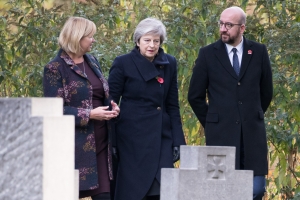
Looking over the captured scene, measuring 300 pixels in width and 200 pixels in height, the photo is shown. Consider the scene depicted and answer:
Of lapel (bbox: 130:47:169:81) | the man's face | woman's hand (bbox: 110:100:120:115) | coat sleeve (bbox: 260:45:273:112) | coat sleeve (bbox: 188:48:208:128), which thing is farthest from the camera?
coat sleeve (bbox: 260:45:273:112)

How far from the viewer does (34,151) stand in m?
3.06

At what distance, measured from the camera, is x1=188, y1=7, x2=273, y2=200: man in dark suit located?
22.7 feet

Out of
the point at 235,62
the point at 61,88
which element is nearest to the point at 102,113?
the point at 61,88

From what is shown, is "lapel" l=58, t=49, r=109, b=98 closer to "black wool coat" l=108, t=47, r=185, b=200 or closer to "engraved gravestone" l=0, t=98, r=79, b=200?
"black wool coat" l=108, t=47, r=185, b=200

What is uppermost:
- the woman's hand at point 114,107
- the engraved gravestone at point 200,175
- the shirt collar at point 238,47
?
the shirt collar at point 238,47

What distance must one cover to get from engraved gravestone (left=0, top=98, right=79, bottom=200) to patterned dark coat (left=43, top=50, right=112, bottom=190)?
3.03 metres

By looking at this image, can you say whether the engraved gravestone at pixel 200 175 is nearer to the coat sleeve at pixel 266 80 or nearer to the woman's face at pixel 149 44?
the woman's face at pixel 149 44

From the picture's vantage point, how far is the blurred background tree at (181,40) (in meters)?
8.82

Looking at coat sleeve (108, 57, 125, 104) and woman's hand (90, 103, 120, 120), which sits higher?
coat sleeve (108, 57, 125, 104)

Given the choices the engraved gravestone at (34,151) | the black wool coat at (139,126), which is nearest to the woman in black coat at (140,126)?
the black wool coat at (139,126)

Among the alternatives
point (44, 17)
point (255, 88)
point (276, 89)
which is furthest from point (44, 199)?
point (44, 17)

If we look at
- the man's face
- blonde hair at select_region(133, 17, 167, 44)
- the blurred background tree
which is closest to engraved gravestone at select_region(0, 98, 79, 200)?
blonde hair at select_region(133, 17, 167, 44)

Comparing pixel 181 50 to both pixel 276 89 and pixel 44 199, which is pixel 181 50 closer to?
pixel 276 89

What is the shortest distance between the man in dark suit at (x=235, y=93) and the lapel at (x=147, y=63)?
0.38 m
